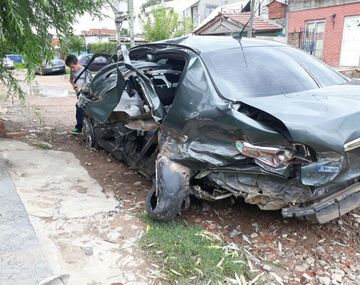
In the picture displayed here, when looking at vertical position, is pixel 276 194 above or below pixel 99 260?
above

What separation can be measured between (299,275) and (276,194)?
2.17 ft

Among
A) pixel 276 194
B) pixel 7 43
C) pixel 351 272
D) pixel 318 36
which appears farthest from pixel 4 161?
pixel 318 36

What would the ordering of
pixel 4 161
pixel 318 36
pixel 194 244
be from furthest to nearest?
pixel 318 36 → pixel 4 161 → pixel 194 244

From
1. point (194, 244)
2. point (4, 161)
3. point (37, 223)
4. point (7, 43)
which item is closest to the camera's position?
point (194, 244)

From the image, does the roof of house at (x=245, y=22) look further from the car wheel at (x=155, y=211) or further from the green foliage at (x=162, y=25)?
the car wheel at (x=155, y=211)

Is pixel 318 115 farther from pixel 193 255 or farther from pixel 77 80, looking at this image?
pixel 77 80

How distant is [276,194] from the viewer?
3168mm

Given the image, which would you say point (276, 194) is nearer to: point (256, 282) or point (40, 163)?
point (256, 282)

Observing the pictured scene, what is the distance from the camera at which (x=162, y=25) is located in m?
22.5

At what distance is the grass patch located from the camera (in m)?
2.97

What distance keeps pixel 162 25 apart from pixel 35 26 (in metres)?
17.2

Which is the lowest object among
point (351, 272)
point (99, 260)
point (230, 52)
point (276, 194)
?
point (351, 272)

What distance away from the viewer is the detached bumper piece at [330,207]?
10.1 ft

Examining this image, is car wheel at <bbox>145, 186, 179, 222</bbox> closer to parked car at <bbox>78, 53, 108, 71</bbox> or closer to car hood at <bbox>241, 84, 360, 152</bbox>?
car hood at <bbox>241, 84, 360, 152</bbox>
